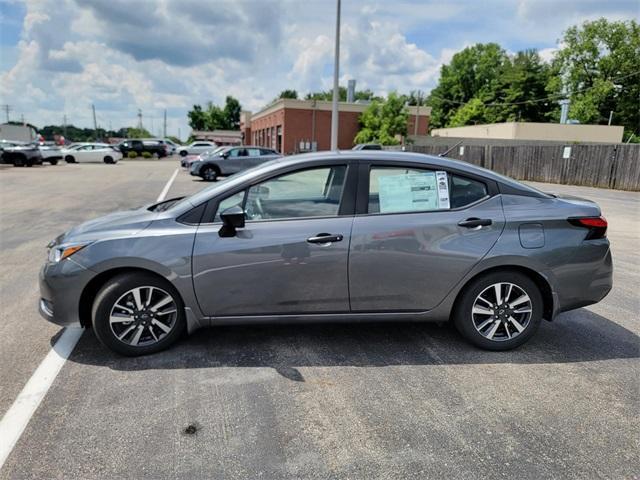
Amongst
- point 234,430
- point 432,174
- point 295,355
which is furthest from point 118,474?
point 432,174

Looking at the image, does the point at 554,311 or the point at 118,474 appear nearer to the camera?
the point at 118,474

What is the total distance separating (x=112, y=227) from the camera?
359 cm

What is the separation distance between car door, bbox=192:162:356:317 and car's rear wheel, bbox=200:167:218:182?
17735mm

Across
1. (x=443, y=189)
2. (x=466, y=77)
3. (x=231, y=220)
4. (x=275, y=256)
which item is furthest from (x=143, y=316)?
(x=466, y=77)

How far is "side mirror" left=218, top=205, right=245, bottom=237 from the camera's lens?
3.37 m

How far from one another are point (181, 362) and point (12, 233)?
6708mm

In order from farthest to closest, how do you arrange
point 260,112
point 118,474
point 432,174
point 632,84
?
point 260,112
point 632,84
point 432,174
point 118,474

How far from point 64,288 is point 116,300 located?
0.40 meters

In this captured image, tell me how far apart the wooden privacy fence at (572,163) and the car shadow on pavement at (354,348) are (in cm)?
1670

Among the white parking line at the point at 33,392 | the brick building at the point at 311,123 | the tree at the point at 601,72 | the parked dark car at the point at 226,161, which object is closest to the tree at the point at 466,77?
the tree at the point at 601,72

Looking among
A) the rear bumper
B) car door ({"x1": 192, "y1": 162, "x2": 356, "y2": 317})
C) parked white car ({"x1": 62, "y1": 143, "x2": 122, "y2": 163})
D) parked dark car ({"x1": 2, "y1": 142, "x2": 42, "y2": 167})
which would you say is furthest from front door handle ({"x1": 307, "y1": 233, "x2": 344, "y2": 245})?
parked white car ({"x1": 62, "y1": 143, "x2": 122, "y2": 163})

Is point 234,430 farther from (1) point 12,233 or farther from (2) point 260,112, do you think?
(2) point 260,112

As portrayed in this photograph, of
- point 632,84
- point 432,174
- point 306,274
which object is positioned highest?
point 632,84

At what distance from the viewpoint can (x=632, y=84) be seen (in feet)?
179
